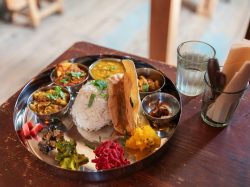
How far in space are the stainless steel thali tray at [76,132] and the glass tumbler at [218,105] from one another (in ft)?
0.24

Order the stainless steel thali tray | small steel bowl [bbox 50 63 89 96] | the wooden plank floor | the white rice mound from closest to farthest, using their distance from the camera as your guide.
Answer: the stainless steel thali tray → the white rice mound → small steel bowl [bbox 50 63 89 96] → the wooden plank floor

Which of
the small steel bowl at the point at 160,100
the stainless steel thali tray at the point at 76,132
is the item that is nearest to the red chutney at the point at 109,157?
the stainless steel thali tray at the point at 76,132

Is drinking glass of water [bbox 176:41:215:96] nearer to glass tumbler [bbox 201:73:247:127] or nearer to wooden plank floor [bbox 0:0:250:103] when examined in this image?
glass tumbler [bbox 201:73:247:127]

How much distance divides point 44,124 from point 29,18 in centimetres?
177

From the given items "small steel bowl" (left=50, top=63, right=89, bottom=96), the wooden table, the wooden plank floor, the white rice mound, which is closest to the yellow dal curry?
"small steel bowl" (left=50, top=63, right=89, bottom=96)

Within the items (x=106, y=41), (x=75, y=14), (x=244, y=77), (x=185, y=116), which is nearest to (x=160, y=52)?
(x=106, y=41)

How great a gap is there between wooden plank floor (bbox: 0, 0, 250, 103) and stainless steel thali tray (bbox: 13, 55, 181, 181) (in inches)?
40.4

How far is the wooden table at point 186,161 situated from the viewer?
69 cm

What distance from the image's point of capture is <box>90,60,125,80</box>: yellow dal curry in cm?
94

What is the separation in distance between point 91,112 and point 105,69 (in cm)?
21

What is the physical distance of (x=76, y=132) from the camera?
0.81m

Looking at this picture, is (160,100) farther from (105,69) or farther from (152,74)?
(105,69)

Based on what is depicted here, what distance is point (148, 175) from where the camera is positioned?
0.70 metres

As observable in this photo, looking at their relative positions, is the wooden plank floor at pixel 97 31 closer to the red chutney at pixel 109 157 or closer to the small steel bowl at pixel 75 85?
the small steel bowl at pixel 75 85
